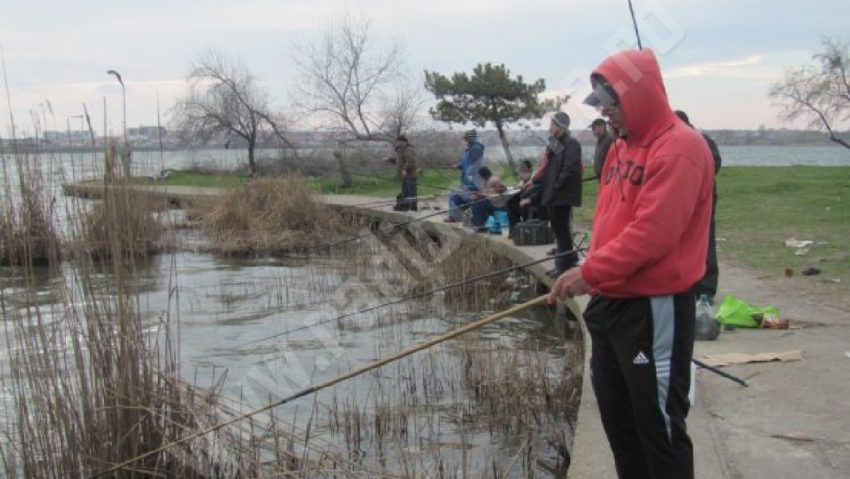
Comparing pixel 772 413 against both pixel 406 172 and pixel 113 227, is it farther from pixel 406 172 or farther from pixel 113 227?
pixel 406 172

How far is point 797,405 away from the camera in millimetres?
4105

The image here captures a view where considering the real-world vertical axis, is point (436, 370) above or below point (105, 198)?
below

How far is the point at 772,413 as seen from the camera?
399cm

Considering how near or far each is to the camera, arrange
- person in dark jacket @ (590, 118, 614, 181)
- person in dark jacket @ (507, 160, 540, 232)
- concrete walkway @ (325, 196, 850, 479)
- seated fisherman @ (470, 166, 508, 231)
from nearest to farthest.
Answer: concrete walkway @ (325, 196, 850, 479)
person in dark jacket @ (590, 118, 614, 181)
person in dark jacket @ (507, 160, 540, 232)
seated fisherman @ (470, 166, 508, 231)

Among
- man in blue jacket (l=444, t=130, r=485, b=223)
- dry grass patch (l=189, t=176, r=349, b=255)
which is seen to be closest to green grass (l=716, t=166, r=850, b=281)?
man in blue jacket (l=444, t=130, r=485, b=223)

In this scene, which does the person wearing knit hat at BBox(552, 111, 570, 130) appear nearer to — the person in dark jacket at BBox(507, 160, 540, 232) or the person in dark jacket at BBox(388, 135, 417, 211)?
the person in dark jacket at BBox(507, 160, 540, 232)

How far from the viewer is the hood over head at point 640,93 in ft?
8.72

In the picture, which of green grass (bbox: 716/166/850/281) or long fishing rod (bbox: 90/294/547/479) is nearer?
long fishing rod (bbox: 90/294/547/479)

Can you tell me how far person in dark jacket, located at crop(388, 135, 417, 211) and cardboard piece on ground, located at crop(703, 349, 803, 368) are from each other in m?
10.4

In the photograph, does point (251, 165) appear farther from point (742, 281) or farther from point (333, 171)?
point (742, 281)

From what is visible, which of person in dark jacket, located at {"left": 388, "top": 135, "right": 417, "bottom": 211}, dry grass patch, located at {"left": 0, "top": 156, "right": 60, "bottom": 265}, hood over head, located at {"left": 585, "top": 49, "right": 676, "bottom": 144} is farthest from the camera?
person in dark jacket, located at {"left": 388, "top": 135, "right": 417, "bottom": 211}

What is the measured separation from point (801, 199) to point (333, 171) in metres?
14.2

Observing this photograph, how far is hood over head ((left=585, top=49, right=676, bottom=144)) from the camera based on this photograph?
2.66 metres

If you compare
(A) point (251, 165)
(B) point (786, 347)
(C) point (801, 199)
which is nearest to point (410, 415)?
(B) point (786, 347)
